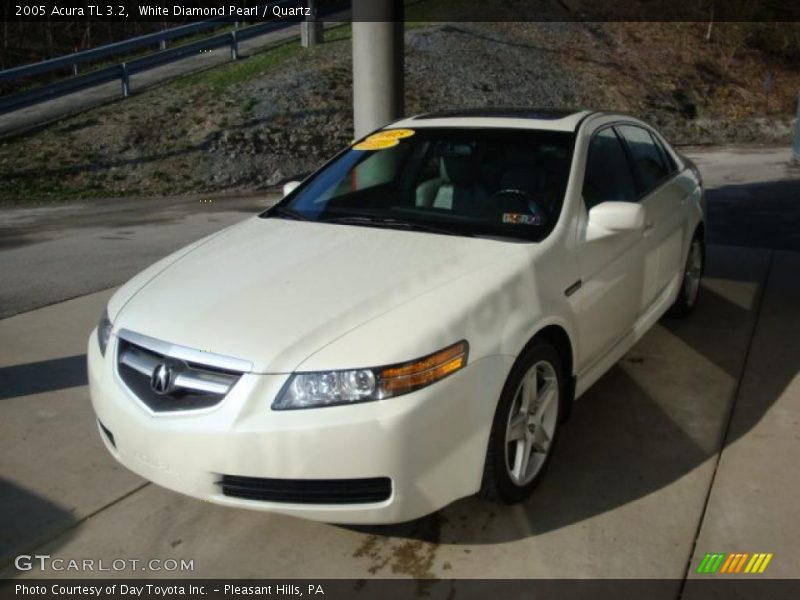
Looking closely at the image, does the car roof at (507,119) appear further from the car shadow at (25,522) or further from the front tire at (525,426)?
the car shadow at (25,522)

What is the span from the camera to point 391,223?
392cm

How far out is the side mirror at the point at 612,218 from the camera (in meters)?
3.73

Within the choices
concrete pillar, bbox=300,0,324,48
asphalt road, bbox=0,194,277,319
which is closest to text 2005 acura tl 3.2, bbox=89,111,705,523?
asphalt road, bbox=0,194,277,319

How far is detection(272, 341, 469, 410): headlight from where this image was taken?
9.11 ft

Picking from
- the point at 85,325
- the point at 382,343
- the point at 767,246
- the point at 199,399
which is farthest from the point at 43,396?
the point at 767,246

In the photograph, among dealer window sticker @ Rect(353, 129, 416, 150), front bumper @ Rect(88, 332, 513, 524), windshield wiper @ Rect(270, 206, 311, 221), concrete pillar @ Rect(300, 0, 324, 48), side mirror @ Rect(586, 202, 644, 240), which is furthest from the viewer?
concrete pillar @ Rect(300, 0, 324, 48)

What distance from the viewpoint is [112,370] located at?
3189 millimetres

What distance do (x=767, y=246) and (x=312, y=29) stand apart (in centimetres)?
1234

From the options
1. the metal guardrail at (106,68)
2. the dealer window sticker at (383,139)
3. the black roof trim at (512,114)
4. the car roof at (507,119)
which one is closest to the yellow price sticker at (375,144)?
the dealer window sticker at (383,139)

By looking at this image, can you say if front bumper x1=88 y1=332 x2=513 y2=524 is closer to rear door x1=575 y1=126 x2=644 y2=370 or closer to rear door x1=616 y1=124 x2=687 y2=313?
rear door x1=575 y1=126 x2=644 y2=370

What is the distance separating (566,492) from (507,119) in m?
A: 1.99

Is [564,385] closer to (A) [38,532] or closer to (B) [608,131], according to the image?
(B) [608,131]

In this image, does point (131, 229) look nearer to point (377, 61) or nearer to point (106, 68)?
Result: point (377, 61)

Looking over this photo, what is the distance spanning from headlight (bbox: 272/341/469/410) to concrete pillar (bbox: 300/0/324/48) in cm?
1595
